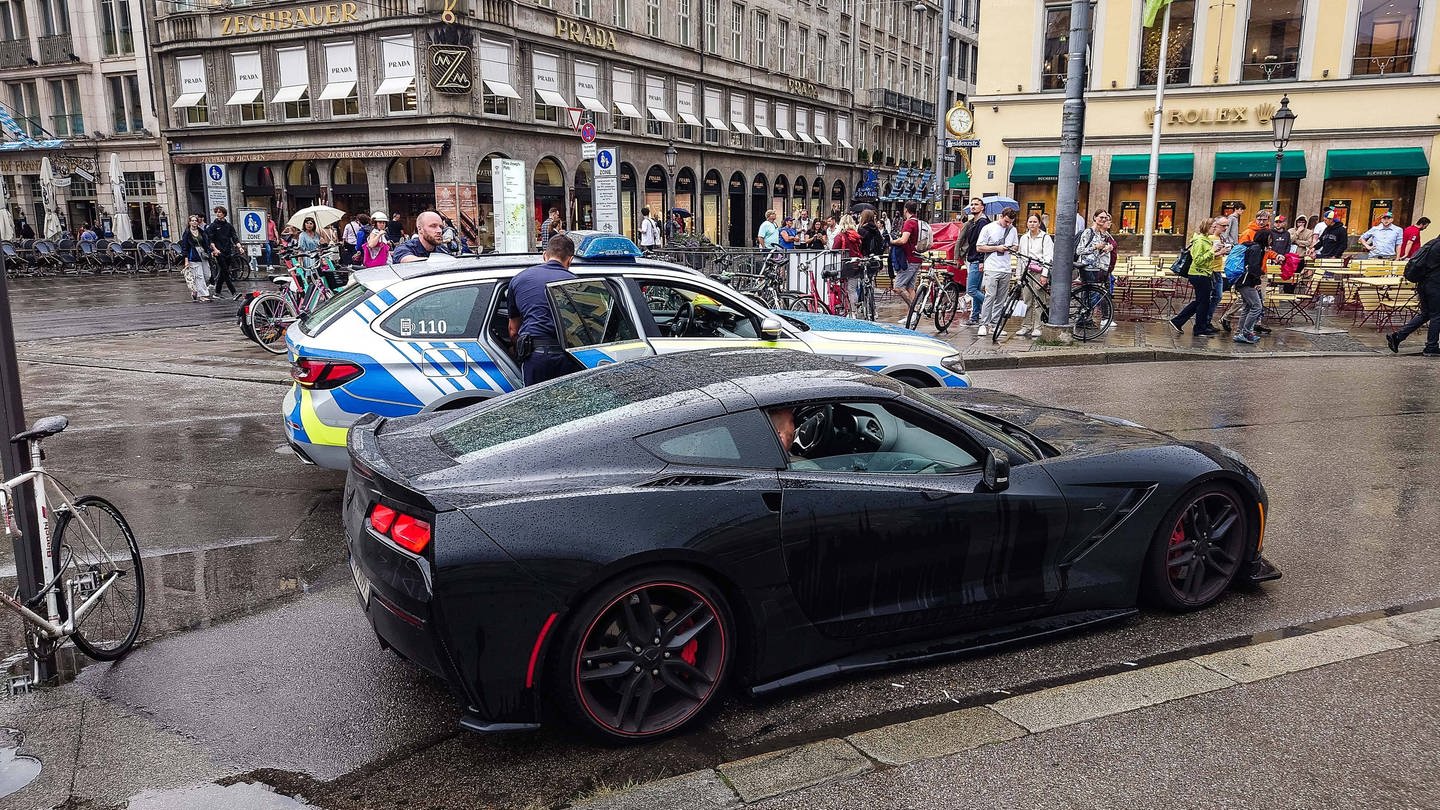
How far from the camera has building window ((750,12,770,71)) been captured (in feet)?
165

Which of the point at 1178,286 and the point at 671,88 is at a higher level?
the point at 671,88

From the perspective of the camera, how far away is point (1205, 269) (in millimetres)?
15016

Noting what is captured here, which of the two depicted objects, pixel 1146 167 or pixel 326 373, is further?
pixel 1146 167

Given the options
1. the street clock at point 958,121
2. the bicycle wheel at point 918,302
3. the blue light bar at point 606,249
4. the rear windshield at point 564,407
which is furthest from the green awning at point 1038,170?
the rear windshield at point 564,407

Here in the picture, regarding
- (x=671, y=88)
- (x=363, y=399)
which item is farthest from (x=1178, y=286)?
(x=671, y=88)

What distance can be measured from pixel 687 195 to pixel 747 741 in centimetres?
4470

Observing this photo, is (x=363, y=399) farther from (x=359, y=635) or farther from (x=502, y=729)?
(x=502, y=729)

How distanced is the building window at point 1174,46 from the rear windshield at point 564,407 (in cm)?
3021

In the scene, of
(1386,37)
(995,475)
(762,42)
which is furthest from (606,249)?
(762,42)

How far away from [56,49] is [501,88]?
25751 millimetres

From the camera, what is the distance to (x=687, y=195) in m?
47.0

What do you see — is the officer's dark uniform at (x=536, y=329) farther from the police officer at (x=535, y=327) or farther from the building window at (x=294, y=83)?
the building window at (x=294, y=83)

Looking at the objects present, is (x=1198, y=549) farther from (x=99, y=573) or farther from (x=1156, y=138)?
(x=1156, y=138)

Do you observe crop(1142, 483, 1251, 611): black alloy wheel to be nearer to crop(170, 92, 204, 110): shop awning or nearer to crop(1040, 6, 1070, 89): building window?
crop(1040, 6, 1070, 89): building window
